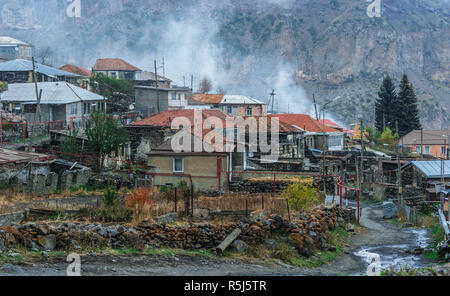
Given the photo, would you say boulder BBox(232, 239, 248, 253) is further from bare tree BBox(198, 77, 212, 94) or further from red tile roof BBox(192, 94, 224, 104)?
bare tree BBox(198, 77, 212, 94)

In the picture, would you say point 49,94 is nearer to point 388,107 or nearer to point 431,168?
point 431,168

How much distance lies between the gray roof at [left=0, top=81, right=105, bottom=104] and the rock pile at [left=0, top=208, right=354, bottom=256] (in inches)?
1148

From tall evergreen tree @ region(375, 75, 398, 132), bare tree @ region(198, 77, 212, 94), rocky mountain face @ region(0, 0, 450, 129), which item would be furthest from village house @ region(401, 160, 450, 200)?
rocky mountain face @ region(0, 0, 450, 129)

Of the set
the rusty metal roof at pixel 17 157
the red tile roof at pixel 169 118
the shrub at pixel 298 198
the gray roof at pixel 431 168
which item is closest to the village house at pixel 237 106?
the red tile roof at pixel 169 118

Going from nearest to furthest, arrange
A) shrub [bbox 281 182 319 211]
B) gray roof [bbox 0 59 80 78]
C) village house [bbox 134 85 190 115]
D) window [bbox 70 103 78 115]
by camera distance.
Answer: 1. shrub [bbox 281 182 319 211]
2. window [bbox 70 103 78 115]
3. village house [bbox 134 85 190 115]
4. gray roof [bbox 0 59 80 78]

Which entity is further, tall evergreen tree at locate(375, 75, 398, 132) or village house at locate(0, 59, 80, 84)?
tall evergreen tree at locate(375, 75, 398, 132)

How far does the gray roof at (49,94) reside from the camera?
4475 cm

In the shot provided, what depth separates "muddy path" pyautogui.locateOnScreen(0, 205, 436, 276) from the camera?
43.2 feet

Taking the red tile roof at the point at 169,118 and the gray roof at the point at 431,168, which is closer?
the gray roof at the point at 431,168

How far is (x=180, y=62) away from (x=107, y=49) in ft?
92.5

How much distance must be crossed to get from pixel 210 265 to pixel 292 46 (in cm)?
16630

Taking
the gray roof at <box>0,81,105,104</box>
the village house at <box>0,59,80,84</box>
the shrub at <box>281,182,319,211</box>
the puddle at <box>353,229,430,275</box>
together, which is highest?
the village house at <box>0,59,80,84</box>

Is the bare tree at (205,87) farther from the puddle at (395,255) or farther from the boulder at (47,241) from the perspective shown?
the boulder at (47,241)

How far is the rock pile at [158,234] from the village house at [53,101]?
87.9ft
